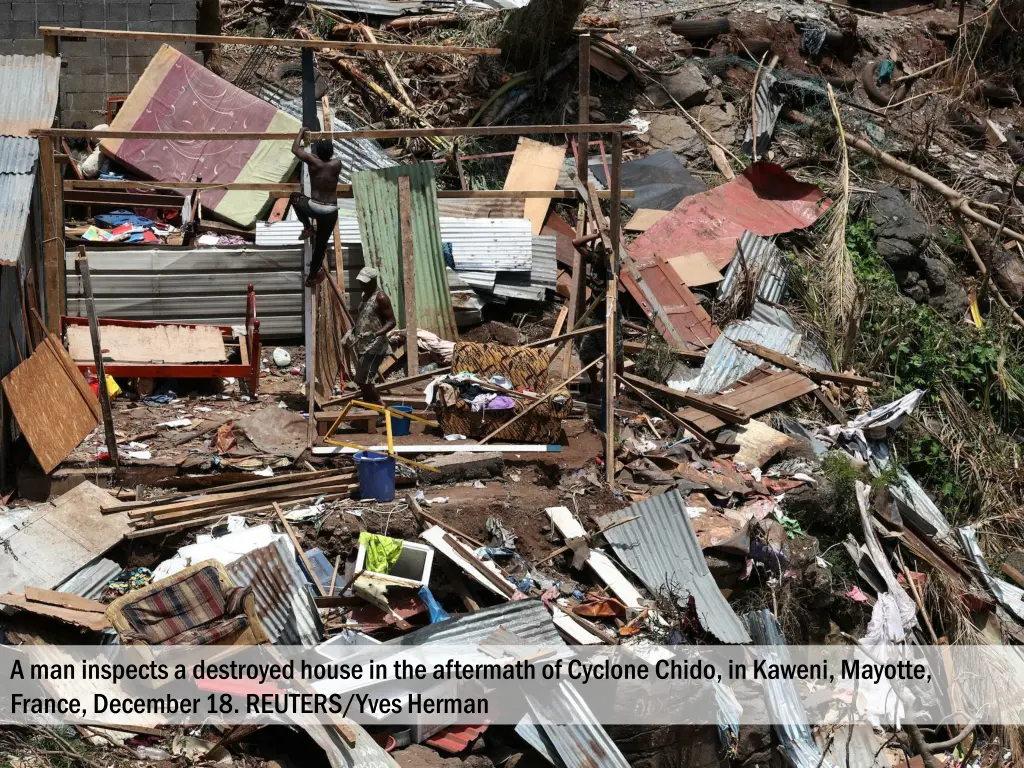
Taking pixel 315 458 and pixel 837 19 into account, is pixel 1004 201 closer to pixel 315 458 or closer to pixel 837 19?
pixel 837 19

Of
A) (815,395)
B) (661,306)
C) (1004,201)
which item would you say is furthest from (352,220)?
(1004,201)

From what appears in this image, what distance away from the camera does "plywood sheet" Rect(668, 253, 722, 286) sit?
41.9 feet

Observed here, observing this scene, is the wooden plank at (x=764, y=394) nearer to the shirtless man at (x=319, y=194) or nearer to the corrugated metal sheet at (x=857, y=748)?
the corrugated metal sheet at (x=857, y=748)

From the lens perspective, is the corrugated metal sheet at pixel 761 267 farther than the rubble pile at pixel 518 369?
Yes

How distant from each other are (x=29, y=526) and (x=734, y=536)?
5.13 meters

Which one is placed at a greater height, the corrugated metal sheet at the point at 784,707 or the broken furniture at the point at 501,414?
the broken furniture at the point at 501,414

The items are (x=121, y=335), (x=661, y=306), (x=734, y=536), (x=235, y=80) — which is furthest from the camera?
(x=235, y=80)

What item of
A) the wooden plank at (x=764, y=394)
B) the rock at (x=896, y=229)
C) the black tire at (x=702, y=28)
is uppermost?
the black tire at (x=702, y=28)

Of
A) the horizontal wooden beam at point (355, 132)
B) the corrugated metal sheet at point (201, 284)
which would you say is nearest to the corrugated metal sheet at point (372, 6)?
the corrugated metal sheet at point (201, 284)

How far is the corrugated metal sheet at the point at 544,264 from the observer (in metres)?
12.4

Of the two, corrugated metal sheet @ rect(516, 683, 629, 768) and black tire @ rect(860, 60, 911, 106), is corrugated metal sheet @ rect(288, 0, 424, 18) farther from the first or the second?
corrugated metal sheet @ rect(516, 683, 629, 768)

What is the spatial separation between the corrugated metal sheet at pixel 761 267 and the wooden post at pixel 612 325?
2571 mm

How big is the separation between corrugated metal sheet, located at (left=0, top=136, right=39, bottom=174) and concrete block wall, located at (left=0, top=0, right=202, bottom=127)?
4.44 m

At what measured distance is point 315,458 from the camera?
363 inches
